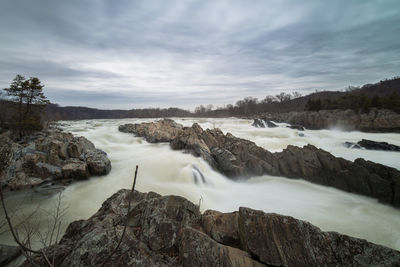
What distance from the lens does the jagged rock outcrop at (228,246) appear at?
132 inches

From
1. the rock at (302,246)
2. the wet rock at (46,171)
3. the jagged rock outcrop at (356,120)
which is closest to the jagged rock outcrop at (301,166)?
the rock at (302,246)

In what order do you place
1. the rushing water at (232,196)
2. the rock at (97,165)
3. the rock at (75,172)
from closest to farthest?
the rushing water at (232,196) < the rock at (75,172) < the rock at (97,165)

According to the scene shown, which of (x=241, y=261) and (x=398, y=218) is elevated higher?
(x=241, y=261)

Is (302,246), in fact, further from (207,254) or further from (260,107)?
(260,107)

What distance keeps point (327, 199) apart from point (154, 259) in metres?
9.60

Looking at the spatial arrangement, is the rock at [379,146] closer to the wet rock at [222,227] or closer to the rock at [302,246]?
the rock at [302,246]

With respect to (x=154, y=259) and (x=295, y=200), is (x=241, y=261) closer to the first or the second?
(x=154, y=259)

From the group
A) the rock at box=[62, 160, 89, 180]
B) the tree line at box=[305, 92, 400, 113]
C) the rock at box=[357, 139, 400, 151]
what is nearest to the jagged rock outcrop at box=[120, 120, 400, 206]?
the rock at box=[62, 160, 89, 180]

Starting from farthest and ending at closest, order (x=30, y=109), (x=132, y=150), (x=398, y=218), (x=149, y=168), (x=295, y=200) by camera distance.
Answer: (x=30, y=109) < (x=132, y=150) < (x=149, y=168) < (x=295, y=200) < (x=398, y=218)

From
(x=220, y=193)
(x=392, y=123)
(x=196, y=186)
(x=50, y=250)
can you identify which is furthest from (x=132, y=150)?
(x=392, y=123)

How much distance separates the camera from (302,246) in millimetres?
3539

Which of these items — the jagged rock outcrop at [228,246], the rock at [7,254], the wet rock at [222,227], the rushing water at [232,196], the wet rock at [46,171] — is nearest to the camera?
the jagged rock outcrop at [228,246]

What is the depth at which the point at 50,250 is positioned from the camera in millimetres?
3641

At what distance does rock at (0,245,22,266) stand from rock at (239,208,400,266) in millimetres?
5951
